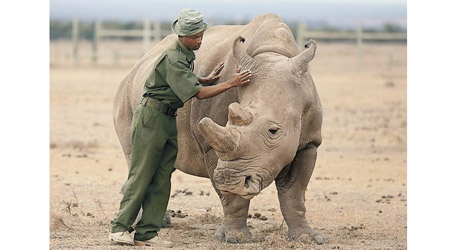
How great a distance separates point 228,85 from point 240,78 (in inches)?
4.8

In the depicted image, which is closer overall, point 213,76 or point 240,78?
point 240,78

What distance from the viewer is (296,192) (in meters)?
8.88

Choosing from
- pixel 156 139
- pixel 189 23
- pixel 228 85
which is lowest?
pixel 156 139

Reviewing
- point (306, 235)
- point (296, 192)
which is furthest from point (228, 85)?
point (306, 235)

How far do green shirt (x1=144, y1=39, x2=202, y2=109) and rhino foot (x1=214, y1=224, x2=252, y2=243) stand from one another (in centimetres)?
141

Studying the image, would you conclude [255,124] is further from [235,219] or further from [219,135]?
[235,219]

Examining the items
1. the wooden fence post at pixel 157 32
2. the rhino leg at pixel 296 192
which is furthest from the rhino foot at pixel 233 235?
the wooden fence post at pixel 157 32

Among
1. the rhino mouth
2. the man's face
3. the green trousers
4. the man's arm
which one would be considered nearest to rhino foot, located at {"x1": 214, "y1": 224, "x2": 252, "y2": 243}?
the green trousers

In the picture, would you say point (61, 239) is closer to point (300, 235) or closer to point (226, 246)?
point (226, 246)

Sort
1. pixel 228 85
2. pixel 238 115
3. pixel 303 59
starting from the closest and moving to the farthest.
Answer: pixel 238 115, pixel 228 85, pixel 303 59

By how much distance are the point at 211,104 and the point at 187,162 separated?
102 cm

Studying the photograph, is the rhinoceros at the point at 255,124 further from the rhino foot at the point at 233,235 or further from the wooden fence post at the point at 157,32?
the wooden fence post at the point at 157,32

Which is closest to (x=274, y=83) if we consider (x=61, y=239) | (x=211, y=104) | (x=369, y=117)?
(x=211, y=104)

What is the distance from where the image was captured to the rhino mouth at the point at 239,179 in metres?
7.67
